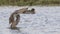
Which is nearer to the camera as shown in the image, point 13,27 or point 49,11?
point 13,27

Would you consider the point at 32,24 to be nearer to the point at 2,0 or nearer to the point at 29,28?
the point at 29,28

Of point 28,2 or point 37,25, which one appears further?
point 28,2

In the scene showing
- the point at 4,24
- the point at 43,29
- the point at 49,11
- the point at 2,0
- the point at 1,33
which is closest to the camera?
the point at 1,33

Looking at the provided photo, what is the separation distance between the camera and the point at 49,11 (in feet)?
49.8

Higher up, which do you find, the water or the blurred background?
the water

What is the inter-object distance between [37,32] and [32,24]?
160cm

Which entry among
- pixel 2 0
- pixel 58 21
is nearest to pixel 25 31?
pixel 58 21

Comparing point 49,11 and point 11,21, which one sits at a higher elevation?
point 11,21

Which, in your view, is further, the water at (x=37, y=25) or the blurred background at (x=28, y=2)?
the blurred background at (x=28, y=2)

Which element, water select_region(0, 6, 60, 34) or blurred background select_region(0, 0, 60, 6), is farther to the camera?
blurred background select_region(0, 0, 60, 6)

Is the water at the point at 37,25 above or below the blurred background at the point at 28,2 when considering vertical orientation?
above

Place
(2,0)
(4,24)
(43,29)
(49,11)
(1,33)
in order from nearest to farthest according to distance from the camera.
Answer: (1,33)
(43,29)
(4,24)
(49,11)
(2,0)

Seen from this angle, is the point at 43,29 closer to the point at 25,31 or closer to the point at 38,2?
the point at 25,31

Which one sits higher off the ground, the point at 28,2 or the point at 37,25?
the point at 37,25
